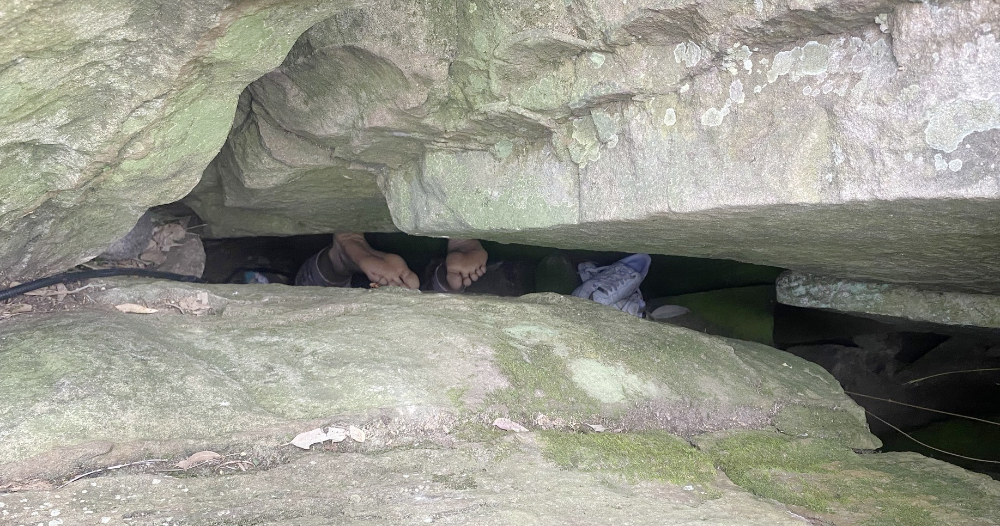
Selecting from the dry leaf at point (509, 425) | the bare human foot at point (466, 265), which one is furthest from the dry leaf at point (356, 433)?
the bare human foot at point (466, 265)

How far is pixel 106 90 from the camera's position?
1.60 metres

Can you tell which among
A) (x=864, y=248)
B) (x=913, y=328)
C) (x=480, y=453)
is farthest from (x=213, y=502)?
(x=913, y=328)

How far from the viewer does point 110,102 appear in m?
1.64

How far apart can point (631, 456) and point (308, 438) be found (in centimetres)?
73

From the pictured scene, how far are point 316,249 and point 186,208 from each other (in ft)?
3.88

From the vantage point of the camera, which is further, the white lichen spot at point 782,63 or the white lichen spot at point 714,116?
the white lichen spot at point 714,116

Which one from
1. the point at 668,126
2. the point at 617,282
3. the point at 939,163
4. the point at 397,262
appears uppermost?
the point at 668,126

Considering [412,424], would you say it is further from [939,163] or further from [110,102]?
[939,163]

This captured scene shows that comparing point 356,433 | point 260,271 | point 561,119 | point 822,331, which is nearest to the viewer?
point 356,433

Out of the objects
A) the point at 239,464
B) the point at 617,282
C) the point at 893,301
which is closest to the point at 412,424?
the point at 239,464

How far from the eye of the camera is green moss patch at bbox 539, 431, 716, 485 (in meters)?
1.69

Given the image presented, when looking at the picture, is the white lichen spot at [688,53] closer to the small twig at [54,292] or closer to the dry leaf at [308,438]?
the dry leaf at [308,438]

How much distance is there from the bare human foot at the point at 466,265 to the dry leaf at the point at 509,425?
2084 mm

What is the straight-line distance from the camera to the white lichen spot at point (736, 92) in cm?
174
